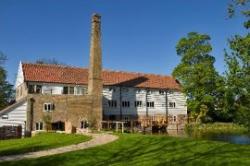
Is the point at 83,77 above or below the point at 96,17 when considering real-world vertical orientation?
below

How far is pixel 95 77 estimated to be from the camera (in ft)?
161

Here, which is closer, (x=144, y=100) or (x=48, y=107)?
(x=48, y=107)

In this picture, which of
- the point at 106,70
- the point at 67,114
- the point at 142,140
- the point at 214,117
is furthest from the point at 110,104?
the point at 142,140

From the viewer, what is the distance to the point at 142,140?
81.9 ft

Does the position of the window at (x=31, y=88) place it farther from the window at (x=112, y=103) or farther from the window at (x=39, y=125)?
the window at (x=112, y=103)

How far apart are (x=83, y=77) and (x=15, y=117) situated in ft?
44.4

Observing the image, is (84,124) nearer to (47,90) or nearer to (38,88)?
(47,90)

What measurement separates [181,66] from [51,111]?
2377 centimetres

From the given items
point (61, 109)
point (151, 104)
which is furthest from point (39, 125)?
point (151, 104)

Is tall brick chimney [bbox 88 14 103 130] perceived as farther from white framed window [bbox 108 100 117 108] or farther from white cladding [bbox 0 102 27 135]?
white cladding [bbox 0 102 27 135]

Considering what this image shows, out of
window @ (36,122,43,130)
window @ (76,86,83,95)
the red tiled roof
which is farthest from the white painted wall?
window @ (36,122,43,130)

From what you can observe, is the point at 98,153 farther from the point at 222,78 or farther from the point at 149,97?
the point at 149,97

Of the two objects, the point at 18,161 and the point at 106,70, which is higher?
the point at 106,70

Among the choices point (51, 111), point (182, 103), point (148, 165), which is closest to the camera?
point (148, 165)
